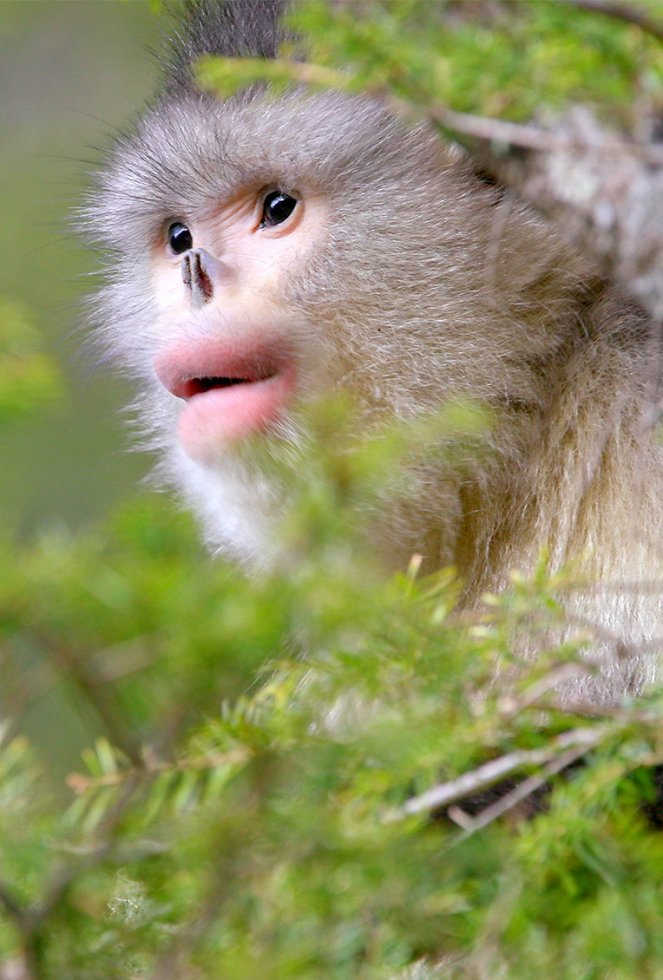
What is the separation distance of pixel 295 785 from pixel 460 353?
1456 mm

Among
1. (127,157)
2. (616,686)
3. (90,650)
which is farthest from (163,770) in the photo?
(127,157)

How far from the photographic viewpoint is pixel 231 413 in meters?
2.59

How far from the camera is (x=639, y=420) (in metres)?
2.33

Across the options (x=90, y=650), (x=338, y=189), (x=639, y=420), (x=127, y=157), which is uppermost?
(x=127, y=157)

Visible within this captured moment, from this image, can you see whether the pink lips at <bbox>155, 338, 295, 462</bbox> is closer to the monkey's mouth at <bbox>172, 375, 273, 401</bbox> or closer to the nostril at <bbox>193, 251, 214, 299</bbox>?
the monkey's mouth at <bbox>172, 375, 273, 401</bbox>

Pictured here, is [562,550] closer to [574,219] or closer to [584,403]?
[584,403]

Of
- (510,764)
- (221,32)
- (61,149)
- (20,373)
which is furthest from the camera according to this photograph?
(61,149)

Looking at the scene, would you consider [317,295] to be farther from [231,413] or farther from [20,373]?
[20,373]

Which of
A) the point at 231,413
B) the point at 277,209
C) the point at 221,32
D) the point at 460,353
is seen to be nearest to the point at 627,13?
the point at 460,353

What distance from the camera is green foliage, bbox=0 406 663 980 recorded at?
107 cm

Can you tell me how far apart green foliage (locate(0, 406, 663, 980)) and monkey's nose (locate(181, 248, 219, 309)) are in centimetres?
134

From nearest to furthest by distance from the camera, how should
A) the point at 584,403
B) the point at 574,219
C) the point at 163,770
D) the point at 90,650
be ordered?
the point at 90,650 → the point at 163,770 → the point at 574,219 → the point at 584,403

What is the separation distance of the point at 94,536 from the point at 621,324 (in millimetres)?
1499

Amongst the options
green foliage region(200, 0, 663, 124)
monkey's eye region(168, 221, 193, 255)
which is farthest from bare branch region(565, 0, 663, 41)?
monkey's eye region(168, 221, 193, 255)
